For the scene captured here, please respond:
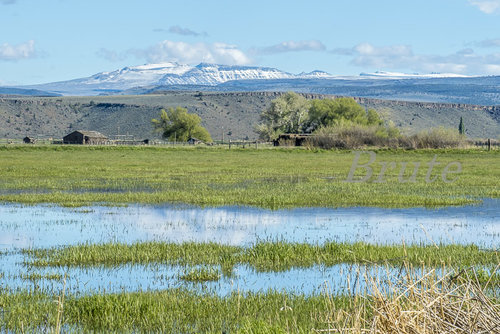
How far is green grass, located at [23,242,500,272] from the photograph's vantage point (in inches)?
627

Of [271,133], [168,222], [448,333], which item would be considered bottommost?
[271,133]

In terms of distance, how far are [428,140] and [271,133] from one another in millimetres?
50994

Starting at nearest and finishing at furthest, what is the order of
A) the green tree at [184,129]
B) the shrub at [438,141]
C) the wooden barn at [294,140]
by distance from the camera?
the shrub at [438,141] → the wooden barn at [294,140] → the green tree at [184,129]

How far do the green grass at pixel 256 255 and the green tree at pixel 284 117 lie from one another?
115909 mm

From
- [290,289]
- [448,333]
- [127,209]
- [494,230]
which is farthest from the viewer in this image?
[127,209]

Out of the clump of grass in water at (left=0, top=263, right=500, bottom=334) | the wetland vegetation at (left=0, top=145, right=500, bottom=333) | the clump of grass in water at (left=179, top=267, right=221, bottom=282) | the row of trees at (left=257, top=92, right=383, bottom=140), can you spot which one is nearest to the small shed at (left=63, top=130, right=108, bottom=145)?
the row of trees at (left=257, top=92, right=383, bottom=140)

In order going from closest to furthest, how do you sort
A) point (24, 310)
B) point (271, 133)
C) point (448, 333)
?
point (448, 333), point (24, 310), point (271, 133)

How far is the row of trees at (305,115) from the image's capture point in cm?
13138

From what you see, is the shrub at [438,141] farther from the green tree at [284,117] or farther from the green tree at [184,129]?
the green tree at [184,129]

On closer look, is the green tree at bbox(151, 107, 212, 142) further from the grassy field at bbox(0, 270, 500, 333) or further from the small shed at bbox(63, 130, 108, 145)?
the grassy field at bbox(0, 270, 500, 333)

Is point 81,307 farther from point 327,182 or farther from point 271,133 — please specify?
point 271,133

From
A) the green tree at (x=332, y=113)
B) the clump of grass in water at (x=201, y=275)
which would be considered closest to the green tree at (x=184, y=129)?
the green tree at (x=332, y=113)

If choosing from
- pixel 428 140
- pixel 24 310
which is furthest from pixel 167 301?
pixel 428 140

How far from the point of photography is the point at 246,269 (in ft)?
50.8
